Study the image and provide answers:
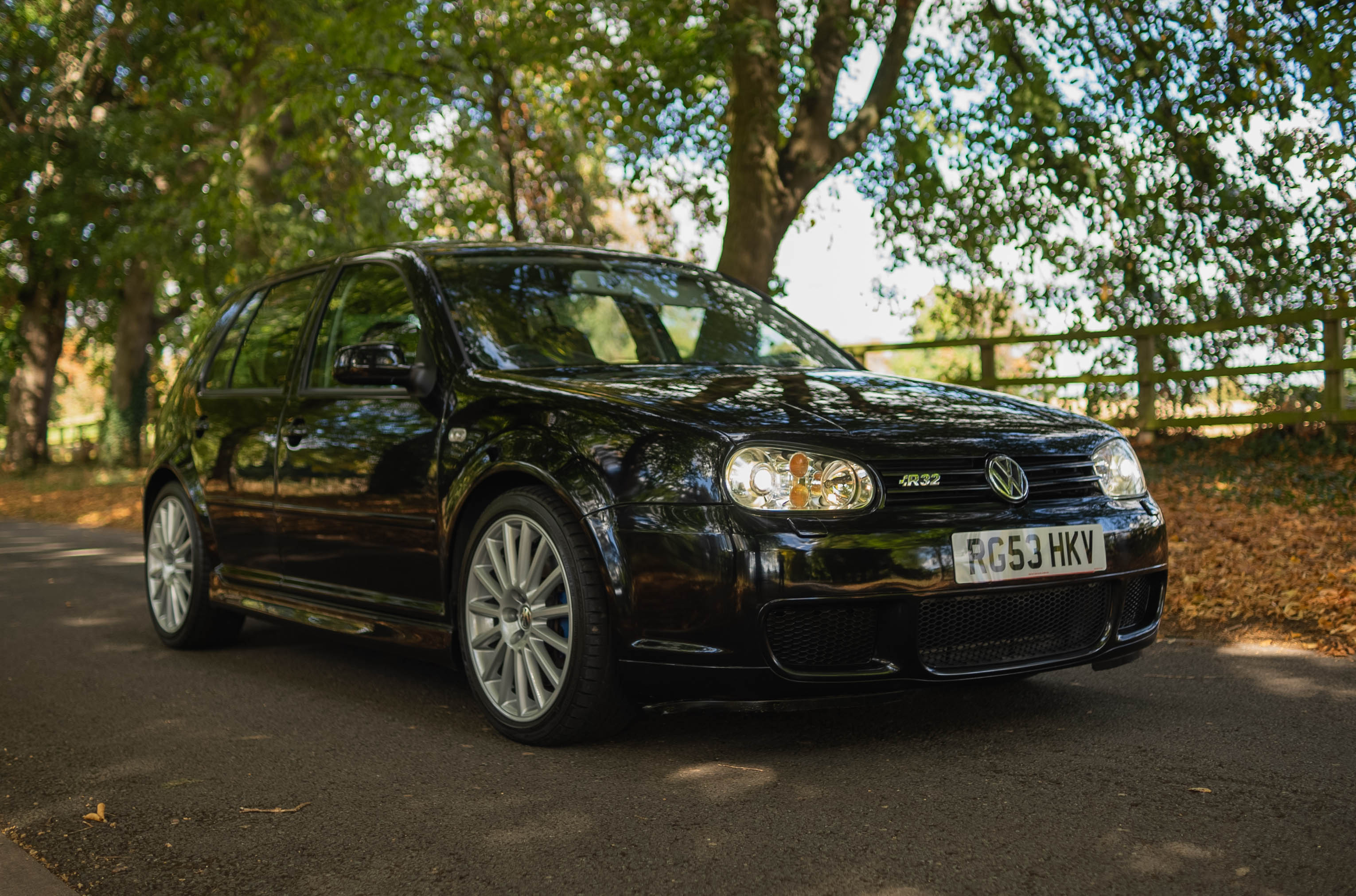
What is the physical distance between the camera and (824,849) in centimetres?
303

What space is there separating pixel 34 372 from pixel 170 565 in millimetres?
23023

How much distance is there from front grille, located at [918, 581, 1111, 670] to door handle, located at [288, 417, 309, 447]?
2.71 metres

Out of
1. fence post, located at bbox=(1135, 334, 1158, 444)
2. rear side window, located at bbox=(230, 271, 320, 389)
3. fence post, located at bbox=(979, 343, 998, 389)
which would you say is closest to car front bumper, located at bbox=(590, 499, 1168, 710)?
rear side window, located at bbox=(230, 271, 320, 389)

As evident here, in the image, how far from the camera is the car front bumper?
3604 millimetres

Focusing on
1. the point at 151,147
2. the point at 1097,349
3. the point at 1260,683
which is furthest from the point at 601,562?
the point at 151,147

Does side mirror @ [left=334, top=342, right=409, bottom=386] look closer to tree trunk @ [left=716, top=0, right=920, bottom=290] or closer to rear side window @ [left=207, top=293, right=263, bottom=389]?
rear side window @ [left=207, top=293, right=263, bottom=389]

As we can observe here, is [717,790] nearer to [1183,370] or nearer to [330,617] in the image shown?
[330,617]

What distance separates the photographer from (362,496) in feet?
15.9

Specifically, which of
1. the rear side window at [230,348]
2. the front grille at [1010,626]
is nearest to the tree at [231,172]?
the rear side window at [230,348]

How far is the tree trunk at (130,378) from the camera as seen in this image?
81.8 ft

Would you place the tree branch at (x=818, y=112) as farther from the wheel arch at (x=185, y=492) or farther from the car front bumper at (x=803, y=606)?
the car front bumper at (x=803, y=606)

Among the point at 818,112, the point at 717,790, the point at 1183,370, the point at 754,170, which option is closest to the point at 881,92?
the point at 818,112

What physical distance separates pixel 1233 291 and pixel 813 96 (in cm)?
400

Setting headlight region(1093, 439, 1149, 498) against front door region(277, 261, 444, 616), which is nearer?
headlight region(1093, 439, 1149, 498)
